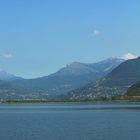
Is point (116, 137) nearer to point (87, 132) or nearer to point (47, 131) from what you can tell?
point (87, 132)

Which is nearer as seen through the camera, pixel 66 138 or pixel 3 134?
pixel 66 138

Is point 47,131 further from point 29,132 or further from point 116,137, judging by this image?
point 116,137

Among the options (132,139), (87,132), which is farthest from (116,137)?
(87,132)

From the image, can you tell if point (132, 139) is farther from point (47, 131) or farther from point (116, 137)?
point (47, 131)

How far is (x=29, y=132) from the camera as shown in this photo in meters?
122

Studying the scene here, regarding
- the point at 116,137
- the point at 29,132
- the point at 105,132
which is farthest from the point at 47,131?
the point at 116,137

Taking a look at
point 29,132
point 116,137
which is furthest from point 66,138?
point 29,132

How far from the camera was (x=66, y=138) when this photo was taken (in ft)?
347

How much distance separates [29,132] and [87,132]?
14343 millimetres

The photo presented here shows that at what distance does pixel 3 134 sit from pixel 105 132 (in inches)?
944

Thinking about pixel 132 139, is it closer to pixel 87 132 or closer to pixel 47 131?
pixel 87 132

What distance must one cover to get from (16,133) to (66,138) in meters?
18.5

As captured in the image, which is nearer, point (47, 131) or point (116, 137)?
point (116, 137)

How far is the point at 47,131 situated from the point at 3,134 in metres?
11.5
